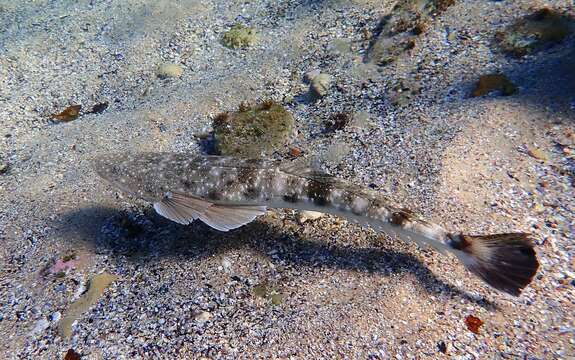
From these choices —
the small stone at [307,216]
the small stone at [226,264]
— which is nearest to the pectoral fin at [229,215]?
the small stone at [226,264]

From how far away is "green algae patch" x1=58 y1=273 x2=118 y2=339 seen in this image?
14.5ft

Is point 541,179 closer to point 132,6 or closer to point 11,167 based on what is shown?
point 11,167

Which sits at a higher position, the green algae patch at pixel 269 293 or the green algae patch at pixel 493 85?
the green algae patch at pixel 493 85

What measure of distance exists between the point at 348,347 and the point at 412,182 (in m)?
2.57

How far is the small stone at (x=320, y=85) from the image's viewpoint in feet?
24.4

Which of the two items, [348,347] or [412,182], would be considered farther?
[412,182]

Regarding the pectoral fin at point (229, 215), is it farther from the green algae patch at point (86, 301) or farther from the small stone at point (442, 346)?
the small stone at point (442, 346)

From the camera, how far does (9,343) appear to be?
430 cm

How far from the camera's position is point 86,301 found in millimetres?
4715

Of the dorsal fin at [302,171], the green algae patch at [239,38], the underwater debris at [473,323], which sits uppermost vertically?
the green algae patch at [239,38]

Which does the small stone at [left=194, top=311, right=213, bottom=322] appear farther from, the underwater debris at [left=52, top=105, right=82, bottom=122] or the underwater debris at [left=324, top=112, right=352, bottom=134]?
the underwater debris at [left=52, top=105, right=82, bottom=122]

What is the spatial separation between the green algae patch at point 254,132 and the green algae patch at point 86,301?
2.76m

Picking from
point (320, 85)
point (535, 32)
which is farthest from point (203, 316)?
point (535, 32)

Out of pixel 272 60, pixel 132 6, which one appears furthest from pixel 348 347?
pixel 132 6
